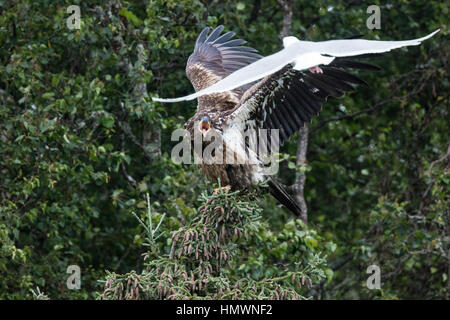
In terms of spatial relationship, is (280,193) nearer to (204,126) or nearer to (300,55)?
(204,126)

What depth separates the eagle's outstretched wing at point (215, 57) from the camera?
7188mm

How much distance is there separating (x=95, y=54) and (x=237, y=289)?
350 cm

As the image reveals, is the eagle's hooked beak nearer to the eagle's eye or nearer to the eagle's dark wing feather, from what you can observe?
the eagle's eye

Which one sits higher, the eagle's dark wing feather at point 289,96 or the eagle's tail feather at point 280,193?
the eagle's dark wing feather at point 289,96

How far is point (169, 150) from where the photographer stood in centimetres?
Answer: 798

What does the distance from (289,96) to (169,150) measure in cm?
234

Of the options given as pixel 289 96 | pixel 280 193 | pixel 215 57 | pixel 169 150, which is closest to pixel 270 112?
pixel 289 96

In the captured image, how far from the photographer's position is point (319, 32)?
8828 millimetres

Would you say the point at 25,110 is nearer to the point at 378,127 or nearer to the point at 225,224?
the point at 225,224

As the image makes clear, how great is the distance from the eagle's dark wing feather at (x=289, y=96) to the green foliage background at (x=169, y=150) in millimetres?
944

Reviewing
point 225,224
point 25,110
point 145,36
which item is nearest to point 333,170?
point 145,36

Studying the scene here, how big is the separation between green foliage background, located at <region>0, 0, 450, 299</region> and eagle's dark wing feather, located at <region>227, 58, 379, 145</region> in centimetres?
94

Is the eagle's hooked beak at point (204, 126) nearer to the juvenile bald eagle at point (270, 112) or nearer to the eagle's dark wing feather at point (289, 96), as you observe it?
the juvenile bald eagle at point (270, 112)

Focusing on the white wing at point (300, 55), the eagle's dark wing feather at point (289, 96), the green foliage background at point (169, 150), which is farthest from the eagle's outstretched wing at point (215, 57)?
the white wing at point (300, 55)
